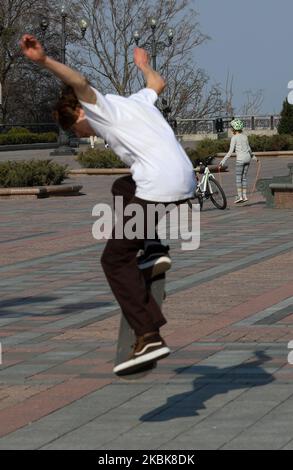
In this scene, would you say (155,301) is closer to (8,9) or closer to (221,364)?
(221,364)

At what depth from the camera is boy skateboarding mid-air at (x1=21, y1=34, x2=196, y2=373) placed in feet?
21.2

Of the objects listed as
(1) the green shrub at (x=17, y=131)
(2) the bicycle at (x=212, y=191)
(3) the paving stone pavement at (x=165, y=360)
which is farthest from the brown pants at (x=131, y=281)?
(1) the green shrub at (x=17, y=131)

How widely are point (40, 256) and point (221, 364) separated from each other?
7603 millimetres

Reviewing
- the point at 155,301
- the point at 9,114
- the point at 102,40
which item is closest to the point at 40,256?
the point at 155,301

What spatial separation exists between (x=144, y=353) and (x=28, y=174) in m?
22.2

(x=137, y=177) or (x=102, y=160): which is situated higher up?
(x=137, y=177)

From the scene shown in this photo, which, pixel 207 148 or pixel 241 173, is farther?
pixel 207 148

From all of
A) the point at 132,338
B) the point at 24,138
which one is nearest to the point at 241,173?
the point at 132,338

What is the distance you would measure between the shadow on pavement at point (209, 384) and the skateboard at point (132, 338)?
45 cm

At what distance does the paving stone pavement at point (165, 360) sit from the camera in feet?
21.9

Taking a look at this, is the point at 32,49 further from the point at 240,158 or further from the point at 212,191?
the point at 240,158

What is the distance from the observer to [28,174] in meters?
28.4

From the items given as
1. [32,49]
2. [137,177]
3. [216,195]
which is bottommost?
[216,195]

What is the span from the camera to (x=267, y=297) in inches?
450
